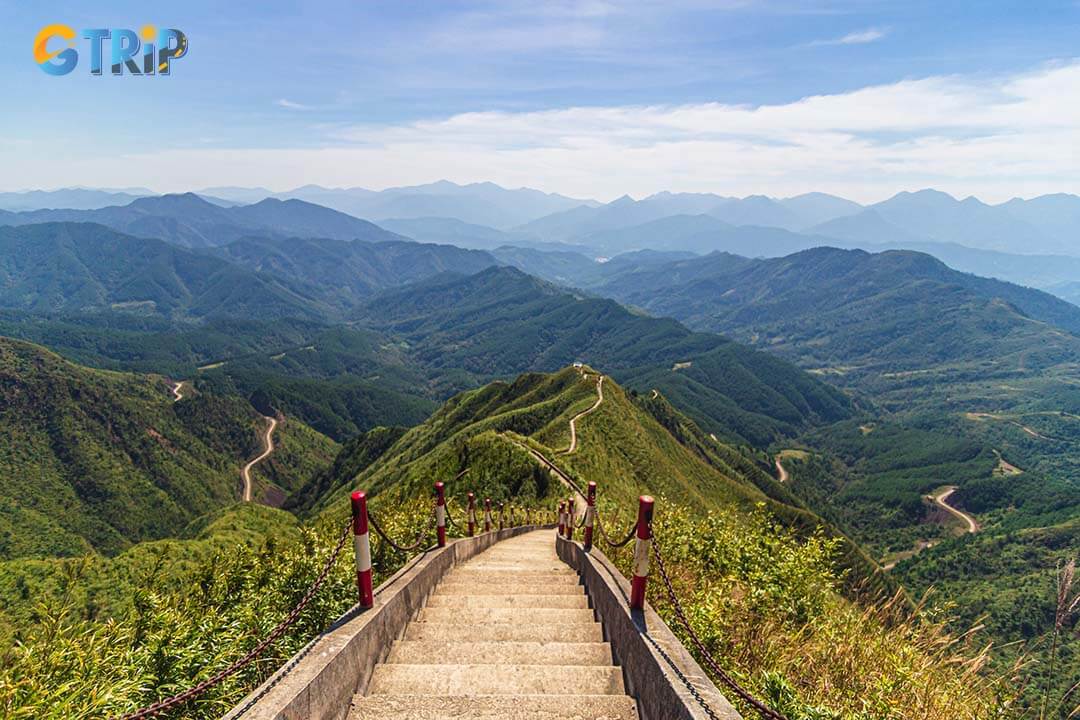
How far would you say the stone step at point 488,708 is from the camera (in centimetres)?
444

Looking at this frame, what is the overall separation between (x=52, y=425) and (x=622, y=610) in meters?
148

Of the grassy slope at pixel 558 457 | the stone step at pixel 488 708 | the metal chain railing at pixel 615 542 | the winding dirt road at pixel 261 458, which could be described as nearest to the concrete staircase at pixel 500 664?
the stone step at pixel 488 708

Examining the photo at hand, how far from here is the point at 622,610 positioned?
6.14 meters

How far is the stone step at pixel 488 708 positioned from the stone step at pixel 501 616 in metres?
2.52

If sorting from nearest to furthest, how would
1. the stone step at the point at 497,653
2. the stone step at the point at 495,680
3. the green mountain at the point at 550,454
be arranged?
1. the stone step at the point at 495,680
2. the stone step at the point at 497,653
3. the green mountain at the point at 550,454

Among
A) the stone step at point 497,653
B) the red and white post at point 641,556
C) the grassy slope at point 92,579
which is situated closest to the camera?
the stone step at point 497,653

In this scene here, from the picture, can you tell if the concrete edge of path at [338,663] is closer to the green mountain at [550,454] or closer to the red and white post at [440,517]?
the red and white post at [440,517]

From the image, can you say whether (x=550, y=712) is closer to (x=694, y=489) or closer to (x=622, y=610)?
(x=622, y=610)

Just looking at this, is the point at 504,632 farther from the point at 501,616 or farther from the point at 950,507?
the point at 950,507

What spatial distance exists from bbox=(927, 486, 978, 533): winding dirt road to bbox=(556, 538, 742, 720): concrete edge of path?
169 m

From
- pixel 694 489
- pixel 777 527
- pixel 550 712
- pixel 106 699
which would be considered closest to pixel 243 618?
pixel 106 699

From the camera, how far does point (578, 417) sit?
66125 millimetres

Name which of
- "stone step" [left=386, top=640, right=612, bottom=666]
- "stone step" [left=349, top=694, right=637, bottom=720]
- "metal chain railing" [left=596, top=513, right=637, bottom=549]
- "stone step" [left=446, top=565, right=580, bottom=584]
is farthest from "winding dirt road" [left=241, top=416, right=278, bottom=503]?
"stone step" [left=349, top=694, right=637, bottom=720]

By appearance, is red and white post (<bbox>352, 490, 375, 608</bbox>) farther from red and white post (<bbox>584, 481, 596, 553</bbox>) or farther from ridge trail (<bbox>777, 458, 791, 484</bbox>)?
ridge trail (<bbox>777, 458, 791, 484</bbox>)
